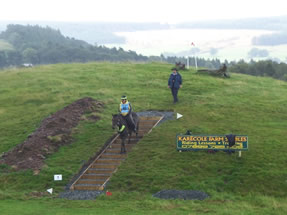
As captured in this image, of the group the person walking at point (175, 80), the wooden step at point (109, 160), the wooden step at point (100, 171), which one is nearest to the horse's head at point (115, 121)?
the wooden step at point (109, 160)

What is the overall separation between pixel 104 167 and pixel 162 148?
393 centimetres

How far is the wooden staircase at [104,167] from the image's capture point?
22875 mm

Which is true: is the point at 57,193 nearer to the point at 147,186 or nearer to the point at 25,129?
the point at 147,186

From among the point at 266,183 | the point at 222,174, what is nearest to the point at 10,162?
the point at 222,174

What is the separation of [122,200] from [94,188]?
2.64 m

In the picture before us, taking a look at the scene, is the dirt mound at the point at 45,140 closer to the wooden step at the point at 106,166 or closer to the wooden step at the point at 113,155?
the wooden step at the point at 106,166

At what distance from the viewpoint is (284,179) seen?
2131 cm

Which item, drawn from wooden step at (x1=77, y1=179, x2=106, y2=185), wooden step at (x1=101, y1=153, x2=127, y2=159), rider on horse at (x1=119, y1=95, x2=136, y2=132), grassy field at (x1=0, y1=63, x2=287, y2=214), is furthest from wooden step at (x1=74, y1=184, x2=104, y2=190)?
rider on horse at (x1=119, y1=95, x2=136, y2=132)

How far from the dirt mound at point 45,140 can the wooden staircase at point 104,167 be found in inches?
127

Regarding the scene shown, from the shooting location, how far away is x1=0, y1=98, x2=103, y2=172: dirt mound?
26084mm

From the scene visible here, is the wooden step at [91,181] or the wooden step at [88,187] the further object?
the wooden step at [91,181]

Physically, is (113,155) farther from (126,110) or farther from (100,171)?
(126,110)

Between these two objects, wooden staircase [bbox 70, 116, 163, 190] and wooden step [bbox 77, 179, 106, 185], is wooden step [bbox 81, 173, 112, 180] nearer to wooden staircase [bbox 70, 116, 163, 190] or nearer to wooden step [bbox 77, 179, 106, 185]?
wooden staircase [bbox 70, 116, 163, 190]

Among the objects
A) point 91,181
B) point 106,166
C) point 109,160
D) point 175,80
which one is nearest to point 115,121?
point 109,160
